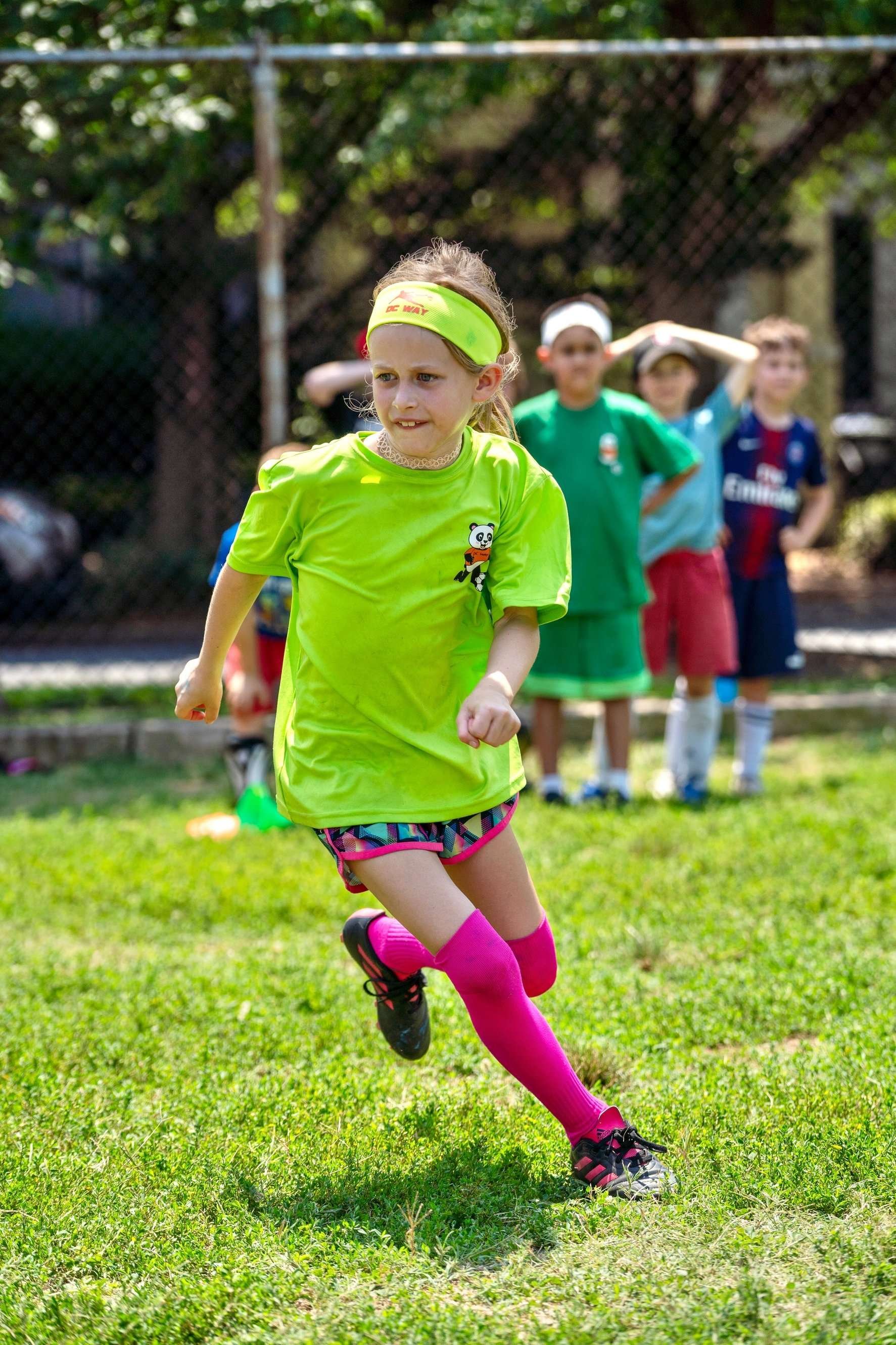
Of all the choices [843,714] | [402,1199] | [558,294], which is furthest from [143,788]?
[558,294]

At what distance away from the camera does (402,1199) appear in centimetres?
270

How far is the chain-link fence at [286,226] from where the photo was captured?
6930 mm

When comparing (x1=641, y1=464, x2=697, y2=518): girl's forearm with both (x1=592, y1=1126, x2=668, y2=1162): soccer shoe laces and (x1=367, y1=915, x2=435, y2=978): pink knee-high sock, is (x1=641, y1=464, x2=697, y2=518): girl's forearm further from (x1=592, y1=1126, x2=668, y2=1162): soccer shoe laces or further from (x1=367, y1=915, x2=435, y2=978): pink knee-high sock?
(x1=592, y1=1126, x2=668, y2=1162): soccer shoe laces

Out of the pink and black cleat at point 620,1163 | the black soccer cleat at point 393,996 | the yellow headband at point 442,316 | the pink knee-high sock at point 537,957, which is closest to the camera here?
the pink and black cleat at point 620,1163

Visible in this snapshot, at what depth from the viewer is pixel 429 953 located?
2.99 metres

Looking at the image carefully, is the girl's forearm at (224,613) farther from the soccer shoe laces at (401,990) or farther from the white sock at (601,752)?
the white sock at (601,752)

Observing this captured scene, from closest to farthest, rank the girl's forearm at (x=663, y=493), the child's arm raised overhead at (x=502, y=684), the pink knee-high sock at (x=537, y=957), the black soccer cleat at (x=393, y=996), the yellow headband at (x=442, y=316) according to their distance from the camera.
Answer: the child's arm raised overhead at (x=502, y=684)
the yellow headband at (x=442, y=316)
the pink knee-high sock at (x=537, y=957)
the black soccer cleat at (x=393, y=996)
the girl's forearm at (x=663, y=493)

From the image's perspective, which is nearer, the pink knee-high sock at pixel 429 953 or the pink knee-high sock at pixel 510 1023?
the pink knee-high sock at pixel 510 1023

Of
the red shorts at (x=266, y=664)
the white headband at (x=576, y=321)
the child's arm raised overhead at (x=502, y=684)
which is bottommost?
the red shorts at (x=266, y=664)

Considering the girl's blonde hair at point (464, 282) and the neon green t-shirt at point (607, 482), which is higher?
the girl's blonde hair at point (464, 282)

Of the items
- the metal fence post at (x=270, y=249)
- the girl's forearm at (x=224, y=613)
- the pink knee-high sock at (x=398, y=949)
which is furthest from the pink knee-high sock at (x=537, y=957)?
the metal fence post at (x=270, y=249)

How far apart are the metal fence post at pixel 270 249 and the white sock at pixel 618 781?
2169 mm

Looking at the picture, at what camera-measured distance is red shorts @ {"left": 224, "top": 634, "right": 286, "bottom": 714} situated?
5883 mm

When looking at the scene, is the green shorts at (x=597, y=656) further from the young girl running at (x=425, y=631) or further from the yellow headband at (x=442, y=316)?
the yellow headband at (x=442, y=316)
